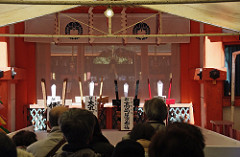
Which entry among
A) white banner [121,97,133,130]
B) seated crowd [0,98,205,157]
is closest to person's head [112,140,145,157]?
seated crowd [0,98,205,157]

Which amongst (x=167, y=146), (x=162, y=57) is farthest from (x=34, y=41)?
(x=167, y=146)

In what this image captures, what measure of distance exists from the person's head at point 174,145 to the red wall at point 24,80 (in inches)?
263

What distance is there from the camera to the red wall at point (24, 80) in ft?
24.4

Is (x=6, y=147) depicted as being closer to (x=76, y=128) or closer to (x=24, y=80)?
(x=76, y=128)

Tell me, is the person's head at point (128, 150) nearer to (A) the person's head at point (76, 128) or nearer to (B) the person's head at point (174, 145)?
(A) the person's head at point (76, 128)

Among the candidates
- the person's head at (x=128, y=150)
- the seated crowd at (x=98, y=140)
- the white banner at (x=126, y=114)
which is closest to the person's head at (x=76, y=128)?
the seated crowd at (x=98, y=140)

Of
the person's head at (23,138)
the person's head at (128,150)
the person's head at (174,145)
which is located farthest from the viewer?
the person's head at (23,138)

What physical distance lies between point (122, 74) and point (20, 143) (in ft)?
18.4

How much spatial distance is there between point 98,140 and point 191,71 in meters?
5.76

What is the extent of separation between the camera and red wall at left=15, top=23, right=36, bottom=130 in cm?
744

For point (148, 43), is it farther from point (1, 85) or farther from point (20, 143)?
point (20, 143)

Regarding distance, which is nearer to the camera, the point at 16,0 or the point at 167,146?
the point at 167,146

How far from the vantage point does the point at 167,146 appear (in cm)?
118

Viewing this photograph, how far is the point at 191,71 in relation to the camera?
753cm
